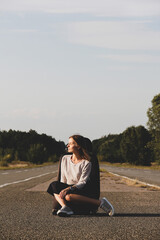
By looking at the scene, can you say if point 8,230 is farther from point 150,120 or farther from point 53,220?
point 150,120

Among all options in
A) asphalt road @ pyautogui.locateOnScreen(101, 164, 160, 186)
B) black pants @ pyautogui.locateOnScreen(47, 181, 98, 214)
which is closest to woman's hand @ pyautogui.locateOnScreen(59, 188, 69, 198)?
black pants @ pyautogui.locateOnScreen(47, 181, 98, 214)

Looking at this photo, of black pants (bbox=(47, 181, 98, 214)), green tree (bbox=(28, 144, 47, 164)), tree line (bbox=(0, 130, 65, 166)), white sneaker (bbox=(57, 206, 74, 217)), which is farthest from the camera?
tree line (bbox=(0, 130, 65, 166))

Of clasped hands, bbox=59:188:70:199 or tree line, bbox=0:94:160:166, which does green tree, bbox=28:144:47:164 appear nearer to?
tree line, bbox=0:94:160:166

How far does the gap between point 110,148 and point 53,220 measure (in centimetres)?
12262

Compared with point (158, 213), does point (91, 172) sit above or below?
above

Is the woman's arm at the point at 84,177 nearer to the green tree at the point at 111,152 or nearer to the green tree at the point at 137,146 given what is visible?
the green tree at the point at 137,146

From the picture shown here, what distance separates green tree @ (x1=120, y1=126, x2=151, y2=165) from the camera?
2908 inches

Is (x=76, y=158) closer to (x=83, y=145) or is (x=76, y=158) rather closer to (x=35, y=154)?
(x=83, y=145)

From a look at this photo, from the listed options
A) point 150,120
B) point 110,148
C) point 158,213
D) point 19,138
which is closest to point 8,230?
point 158,213

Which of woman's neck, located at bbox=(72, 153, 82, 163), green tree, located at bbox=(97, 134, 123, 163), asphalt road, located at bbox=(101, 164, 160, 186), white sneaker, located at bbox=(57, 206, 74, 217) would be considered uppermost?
green tree, located at bbox=(97, 134, 123, 163)

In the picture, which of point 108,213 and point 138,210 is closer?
point 108,213

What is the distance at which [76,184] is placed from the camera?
22.0ft

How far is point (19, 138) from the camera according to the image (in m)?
120

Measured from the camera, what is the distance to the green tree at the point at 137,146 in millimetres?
73875
